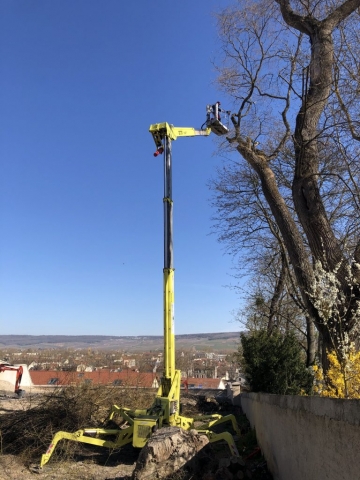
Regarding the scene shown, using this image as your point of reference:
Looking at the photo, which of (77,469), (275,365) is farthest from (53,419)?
(275,365)

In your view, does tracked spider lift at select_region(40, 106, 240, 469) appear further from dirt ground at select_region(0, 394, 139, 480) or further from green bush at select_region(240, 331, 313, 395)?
green bush at select_region(240, 331, 313, 395)

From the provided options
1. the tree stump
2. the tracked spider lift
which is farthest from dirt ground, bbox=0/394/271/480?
the tree stump

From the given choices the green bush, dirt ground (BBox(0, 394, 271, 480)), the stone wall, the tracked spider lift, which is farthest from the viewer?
the green bush

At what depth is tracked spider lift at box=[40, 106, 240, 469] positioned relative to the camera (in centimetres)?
861

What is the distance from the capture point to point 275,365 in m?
12.4

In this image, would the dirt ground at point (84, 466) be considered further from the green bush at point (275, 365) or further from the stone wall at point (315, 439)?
the green bush at point (275, 365)

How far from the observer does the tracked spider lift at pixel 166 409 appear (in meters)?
8.61

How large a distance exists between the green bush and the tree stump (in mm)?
4658

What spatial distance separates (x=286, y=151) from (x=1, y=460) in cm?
1139

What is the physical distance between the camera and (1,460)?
27.5 ft

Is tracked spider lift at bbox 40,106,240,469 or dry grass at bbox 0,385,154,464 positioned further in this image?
dry grass at bbox 0,385,154,464

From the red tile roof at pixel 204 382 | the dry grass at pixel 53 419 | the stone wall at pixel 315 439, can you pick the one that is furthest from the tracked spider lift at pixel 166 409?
the red tile roof at pixel 204 382

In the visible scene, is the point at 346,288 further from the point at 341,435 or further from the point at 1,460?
the point at 1,460

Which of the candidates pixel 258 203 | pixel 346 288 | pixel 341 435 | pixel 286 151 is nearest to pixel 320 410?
pixel 341 435
